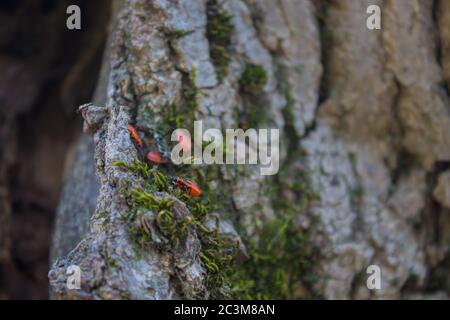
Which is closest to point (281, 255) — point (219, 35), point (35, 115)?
point (219, 35)

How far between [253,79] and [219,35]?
365mm

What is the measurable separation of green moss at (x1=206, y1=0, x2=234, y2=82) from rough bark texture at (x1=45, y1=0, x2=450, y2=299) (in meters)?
0.02

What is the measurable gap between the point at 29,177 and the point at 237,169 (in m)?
3.20

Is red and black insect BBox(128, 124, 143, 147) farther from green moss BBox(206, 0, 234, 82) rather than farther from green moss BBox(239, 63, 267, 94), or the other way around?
green moss BBox(239, 63, 267, 94)

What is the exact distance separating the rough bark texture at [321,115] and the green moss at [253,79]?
3 centimetres

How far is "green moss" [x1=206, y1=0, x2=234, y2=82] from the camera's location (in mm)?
3904

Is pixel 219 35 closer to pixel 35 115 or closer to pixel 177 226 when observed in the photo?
pixel 177 226

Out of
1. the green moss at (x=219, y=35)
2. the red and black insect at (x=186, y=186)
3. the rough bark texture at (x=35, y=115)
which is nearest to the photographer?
the red and black insect at (x=186, y=186)

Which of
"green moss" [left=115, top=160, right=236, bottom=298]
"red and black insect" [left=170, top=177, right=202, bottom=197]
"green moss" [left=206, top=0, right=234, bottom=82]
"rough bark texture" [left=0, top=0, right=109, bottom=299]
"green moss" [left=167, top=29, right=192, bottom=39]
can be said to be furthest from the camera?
"rough bark texture" [left=0, top=0, right=109, bottom=299]

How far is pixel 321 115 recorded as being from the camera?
14.2 ft

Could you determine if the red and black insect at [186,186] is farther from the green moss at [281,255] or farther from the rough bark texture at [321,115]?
the green moss at [281,255]

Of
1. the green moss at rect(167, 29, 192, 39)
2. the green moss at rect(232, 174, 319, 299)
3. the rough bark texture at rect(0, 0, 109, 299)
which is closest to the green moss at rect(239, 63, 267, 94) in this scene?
the green moss at rect(167, 29, 192, 39)

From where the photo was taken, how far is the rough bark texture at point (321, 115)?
3.74 m

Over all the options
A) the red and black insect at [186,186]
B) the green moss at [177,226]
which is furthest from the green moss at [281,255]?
the red and black insect at [186,186]
